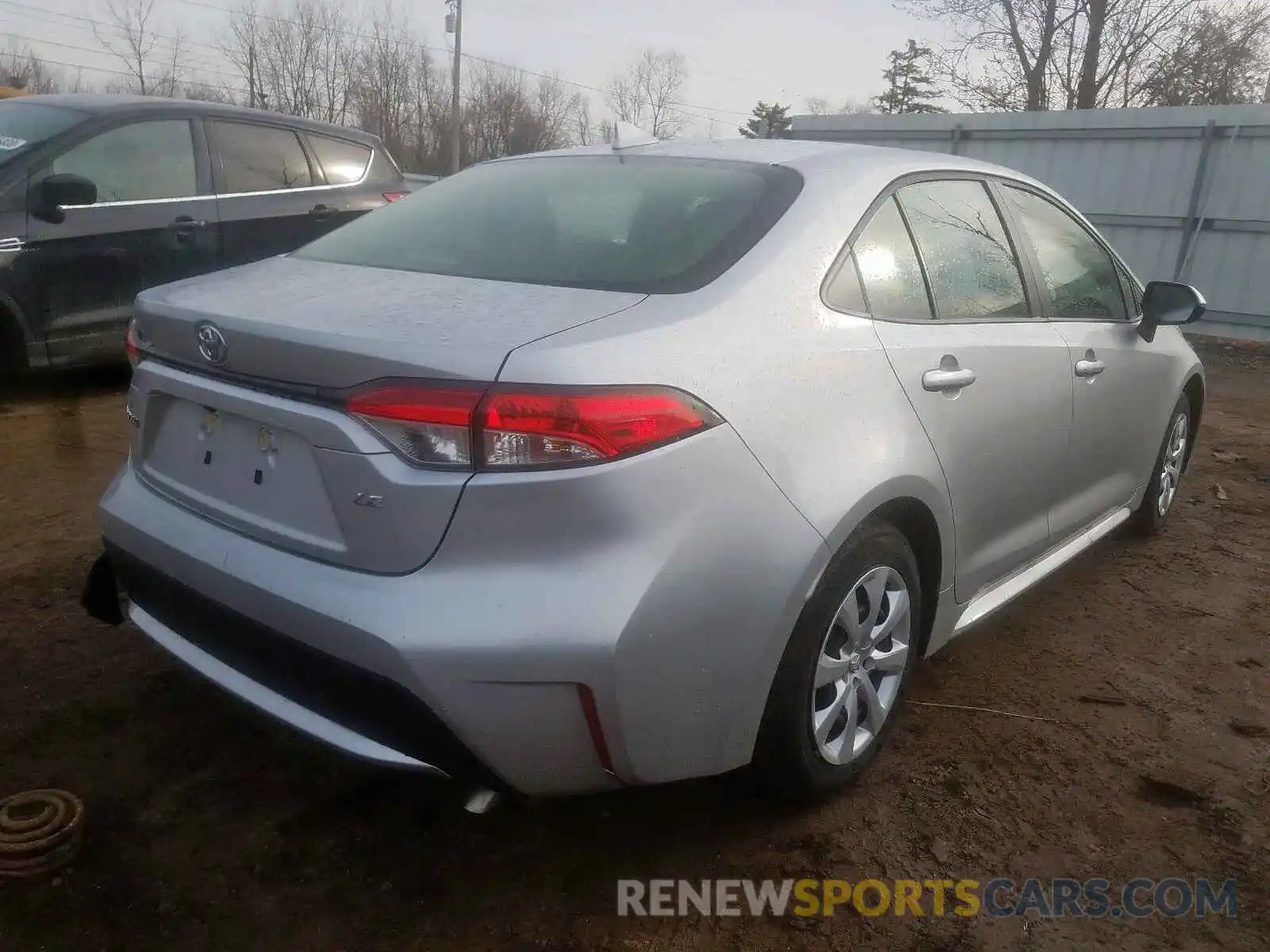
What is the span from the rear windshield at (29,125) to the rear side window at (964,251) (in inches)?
→ 176

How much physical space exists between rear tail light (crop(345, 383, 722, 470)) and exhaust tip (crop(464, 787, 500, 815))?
2.02ft

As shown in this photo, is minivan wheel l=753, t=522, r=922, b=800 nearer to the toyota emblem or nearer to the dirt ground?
the dirt ground

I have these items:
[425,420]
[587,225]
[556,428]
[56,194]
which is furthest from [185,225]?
[556,428]

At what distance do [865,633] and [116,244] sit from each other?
4.65m

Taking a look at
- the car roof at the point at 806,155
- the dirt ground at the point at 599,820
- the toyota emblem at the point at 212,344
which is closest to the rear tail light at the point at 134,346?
the toyota emblem at the point at 212,344

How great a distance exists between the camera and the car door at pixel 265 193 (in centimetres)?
580

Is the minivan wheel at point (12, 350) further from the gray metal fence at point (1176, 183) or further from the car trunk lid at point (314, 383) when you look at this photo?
the gray metal fence at point (1176, 183)

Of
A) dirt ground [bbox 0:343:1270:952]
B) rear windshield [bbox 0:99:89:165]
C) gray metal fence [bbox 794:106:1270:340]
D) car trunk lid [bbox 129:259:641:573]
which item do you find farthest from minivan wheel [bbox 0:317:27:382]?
gray metal fence [bbox 794:106:1270:340]

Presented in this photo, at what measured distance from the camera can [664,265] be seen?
211cm

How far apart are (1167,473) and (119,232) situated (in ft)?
17.3

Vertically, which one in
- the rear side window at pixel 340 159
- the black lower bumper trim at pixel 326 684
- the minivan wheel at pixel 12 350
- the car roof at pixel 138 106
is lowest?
the minivan wheel at pixel 12 350

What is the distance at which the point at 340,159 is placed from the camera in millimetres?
6648

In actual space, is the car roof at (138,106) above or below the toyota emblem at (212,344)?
above

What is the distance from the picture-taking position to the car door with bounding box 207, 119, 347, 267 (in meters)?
5.80
